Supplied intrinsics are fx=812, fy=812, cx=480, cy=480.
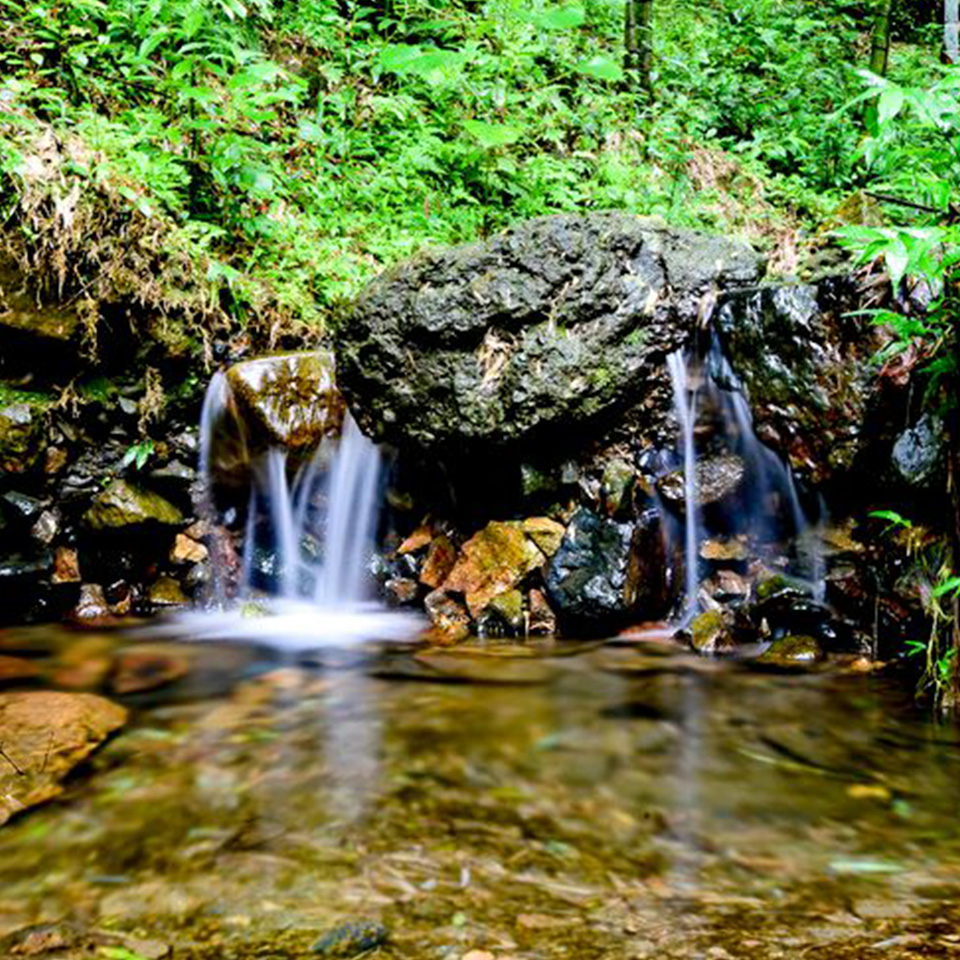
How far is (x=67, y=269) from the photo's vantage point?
5.47 m


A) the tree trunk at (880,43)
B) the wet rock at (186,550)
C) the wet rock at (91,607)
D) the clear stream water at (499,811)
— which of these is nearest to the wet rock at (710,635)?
the clear stream water at (499,811)

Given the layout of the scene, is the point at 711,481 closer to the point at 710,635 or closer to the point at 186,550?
the point at 710,635

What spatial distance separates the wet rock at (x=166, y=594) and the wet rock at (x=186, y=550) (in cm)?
17

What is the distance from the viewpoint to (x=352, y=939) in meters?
1.85

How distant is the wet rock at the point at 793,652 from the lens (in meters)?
4.56

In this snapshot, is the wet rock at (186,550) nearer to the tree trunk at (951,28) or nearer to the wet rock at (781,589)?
the wet rock at (781,589)

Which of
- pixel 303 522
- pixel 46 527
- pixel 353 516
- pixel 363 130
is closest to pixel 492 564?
pixel 353 516

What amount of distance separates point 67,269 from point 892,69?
44.4ft

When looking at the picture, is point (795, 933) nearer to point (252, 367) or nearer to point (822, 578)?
point (822, 578)

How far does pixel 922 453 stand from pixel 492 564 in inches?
103

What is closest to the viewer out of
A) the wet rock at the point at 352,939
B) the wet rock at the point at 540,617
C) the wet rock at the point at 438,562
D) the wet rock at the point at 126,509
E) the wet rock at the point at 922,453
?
the wet rock at the point at 352,939

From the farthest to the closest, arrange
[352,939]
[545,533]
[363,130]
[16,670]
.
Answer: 1. [363,130]
2. [545,533]
3. [16,670]
4. [352,939]

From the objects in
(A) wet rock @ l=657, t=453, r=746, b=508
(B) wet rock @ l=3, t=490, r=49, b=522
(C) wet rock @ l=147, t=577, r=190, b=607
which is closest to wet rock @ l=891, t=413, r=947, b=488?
(A) wet rock @ l=657, t=453, r=746, b=508

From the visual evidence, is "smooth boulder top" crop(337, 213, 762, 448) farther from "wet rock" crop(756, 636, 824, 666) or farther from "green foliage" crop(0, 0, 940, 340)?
"wet rock" crop(756, 636, 824, 666)
